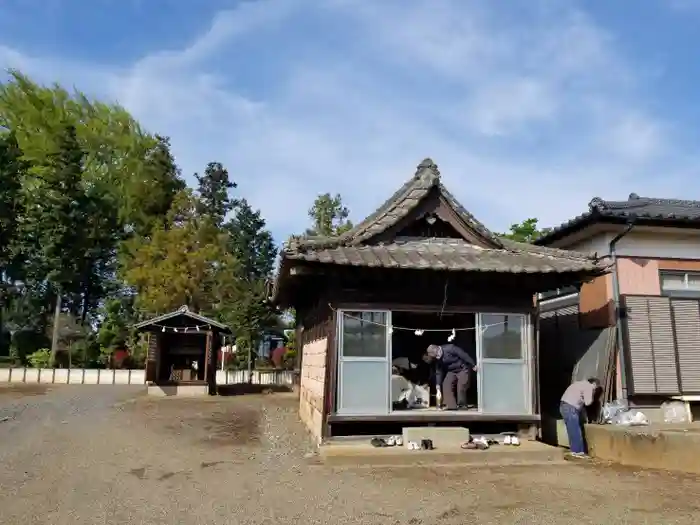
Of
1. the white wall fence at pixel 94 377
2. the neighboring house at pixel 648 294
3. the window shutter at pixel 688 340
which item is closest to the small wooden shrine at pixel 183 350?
the white wall fence at pixel 94 377

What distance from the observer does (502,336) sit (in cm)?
1005

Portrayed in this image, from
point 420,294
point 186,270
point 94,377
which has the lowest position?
point 94,377

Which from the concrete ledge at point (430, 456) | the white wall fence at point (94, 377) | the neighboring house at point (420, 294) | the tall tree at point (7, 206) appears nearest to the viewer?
the concrete ledge at point (430, 456)

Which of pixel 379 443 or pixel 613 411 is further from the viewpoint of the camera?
pixel 613 411

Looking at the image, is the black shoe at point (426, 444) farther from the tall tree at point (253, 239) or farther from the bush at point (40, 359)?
the tall tree at point (253, 239)

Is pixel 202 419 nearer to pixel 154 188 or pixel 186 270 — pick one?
pixel 186 270

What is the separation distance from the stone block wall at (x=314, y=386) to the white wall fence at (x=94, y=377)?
490 inches

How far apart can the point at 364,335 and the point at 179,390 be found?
12746mm

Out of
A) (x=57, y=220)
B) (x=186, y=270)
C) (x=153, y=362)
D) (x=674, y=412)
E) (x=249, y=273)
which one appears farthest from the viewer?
(x=249, y=273)

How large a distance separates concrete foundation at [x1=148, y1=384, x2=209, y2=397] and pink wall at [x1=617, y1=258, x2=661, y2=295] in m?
14.6

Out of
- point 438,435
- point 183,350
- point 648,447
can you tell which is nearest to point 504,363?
point 438,435

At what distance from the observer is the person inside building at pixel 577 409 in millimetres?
9508

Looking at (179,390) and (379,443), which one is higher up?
(179,390)

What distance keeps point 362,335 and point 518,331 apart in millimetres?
2815
